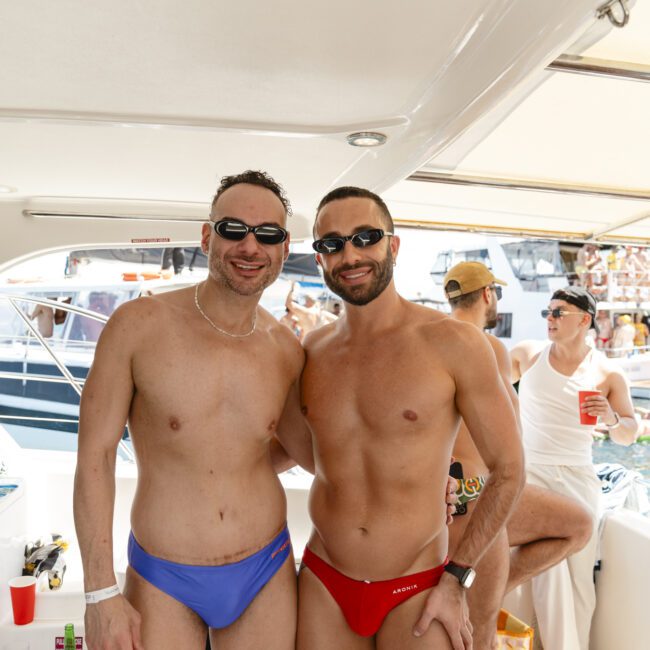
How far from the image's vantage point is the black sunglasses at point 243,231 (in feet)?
6.78

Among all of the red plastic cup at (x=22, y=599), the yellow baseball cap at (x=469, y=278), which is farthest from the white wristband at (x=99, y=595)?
the yellow baseball cap at (x=469, y=278)

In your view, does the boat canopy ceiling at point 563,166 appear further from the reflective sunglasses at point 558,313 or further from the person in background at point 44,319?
the person in background at point 44,319

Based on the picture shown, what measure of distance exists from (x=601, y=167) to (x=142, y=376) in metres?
2.01

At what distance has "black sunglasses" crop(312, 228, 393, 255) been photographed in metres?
2.11

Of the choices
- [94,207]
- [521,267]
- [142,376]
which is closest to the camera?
[142,376]

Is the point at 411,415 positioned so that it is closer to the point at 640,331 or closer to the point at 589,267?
the point at 589,267

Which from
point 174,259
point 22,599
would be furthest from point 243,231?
point 174,259

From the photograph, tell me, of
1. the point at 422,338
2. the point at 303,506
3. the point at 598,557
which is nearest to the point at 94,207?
the point at 422,338

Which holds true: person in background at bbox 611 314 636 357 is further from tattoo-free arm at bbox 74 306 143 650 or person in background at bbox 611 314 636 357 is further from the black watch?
tattoo-free arm at bbox 74 306 143 650

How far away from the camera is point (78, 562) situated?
3.92m

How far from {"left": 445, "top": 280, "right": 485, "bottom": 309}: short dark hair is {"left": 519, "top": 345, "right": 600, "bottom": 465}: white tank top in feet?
3.82

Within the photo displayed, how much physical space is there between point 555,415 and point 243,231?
2.62 meters

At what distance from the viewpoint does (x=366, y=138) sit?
2018 millimetres

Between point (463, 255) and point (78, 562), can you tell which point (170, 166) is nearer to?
point (78, 562)
